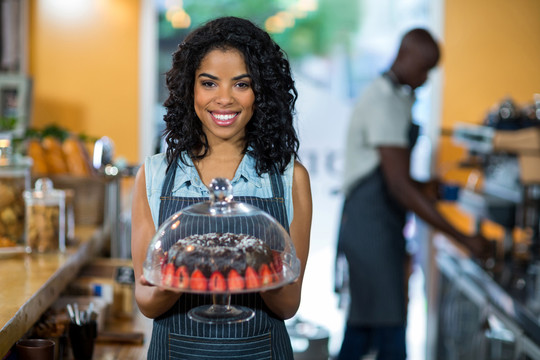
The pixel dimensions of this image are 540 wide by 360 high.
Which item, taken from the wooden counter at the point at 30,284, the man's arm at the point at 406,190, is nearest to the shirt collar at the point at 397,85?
the man's arm at the point at 406,190

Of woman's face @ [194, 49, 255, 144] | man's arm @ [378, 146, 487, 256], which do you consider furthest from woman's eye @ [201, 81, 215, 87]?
man's arm @ [378, 146, 487, 256]

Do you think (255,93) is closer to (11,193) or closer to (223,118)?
(223,118)

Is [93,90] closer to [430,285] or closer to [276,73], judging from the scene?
[430,285]

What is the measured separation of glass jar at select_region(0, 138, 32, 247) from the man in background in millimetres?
1453

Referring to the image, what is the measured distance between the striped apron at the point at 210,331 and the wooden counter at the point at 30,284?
0.29 metres

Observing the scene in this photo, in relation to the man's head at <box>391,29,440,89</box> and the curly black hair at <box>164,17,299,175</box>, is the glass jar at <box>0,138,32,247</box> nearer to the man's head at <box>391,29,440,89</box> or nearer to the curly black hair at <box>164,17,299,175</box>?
the curly black hair at <box>164,17,299,175</box>

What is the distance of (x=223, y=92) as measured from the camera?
1.52m

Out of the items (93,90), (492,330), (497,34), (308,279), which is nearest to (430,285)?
(308,279)

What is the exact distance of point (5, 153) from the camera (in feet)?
7.38

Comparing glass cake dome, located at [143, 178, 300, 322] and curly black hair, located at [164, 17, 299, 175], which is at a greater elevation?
curly black hair, located at [164, 17, 299, 175]

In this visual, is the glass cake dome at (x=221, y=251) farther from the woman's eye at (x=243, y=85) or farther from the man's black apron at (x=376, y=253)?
the man's black apron at (x=376, y=253)

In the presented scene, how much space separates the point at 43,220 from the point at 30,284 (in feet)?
1.70

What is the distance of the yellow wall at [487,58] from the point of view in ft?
18.9

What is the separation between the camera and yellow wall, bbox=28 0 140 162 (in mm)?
5730
